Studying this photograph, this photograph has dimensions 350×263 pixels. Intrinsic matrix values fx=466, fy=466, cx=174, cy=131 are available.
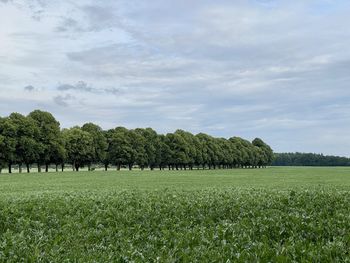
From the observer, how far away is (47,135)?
11531 centimetres

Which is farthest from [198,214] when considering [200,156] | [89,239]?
[200,156]

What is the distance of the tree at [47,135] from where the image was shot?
114494 mm

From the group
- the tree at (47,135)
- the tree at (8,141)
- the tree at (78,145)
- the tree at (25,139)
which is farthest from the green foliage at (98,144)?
the tree at (8,141)

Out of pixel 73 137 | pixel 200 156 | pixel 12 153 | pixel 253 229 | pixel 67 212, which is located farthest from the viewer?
pixel 200 156

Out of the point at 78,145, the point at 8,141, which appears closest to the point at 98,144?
the point at 78,145

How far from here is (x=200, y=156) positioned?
173125 millimetres

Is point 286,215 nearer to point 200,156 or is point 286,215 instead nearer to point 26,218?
point 26,218

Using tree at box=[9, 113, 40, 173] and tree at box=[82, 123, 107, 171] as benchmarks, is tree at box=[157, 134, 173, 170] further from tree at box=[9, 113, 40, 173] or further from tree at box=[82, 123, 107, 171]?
tree at box=[9, 113, 40, 173]

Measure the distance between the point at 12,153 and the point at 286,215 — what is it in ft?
317

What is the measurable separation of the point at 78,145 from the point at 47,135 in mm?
14587

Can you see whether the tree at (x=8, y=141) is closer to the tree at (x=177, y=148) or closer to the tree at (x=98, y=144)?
the tree at (x=98, y=144)

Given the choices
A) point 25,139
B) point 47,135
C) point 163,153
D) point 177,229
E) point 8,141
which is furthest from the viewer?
point 163,153

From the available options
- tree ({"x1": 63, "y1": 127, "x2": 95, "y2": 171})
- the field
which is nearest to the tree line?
tree ({"x1": 63, "y1": 127, "x2": 95, "y2": 171})

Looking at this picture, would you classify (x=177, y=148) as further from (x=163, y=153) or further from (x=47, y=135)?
(x=47, y=135)
